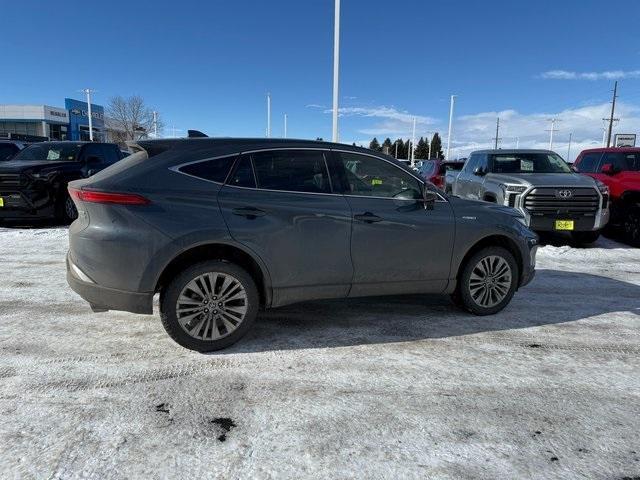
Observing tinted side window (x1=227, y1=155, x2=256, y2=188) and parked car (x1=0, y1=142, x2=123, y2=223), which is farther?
parked car (x1=0, y1=142, x2=123, y2=223)

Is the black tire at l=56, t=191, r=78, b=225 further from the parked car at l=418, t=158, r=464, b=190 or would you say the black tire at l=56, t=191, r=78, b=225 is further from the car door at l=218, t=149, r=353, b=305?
the parked car at l=418, t=158, r=464, b=190

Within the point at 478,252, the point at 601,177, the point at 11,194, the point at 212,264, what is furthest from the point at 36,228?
the point at 601,177

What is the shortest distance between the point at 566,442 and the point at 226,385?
2.16 m

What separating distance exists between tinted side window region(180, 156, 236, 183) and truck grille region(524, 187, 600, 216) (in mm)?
6588

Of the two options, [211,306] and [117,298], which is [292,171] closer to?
[211,306]

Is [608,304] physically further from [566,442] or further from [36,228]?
[36,228]

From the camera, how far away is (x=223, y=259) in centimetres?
374

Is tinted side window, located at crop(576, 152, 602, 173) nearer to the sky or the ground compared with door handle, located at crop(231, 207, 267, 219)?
nearer to the sky

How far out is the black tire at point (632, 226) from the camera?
941 cm

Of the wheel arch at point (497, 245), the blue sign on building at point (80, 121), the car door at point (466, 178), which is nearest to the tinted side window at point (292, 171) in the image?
the wheel arch at point (497, 245)

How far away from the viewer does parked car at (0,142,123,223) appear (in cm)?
936

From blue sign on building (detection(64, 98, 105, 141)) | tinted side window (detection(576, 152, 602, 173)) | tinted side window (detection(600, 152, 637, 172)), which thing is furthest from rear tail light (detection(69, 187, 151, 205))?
blue sign on building (detection(64, 98, 105, 141))

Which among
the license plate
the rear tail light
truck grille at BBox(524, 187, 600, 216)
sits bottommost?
the license plate

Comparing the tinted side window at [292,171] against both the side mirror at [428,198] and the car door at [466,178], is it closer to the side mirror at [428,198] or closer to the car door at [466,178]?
the side mirror at [428,198]
